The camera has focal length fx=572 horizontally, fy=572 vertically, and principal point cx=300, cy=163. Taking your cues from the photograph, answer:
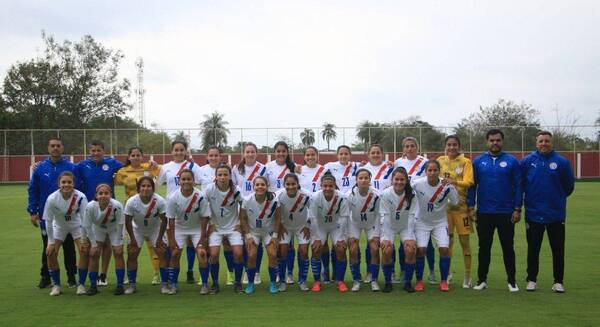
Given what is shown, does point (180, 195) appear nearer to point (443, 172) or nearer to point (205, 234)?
point (205, 234)

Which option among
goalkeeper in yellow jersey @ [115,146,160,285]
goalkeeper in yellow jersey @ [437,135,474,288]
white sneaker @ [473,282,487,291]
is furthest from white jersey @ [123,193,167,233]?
white sneaker @ [473,282,487,291]

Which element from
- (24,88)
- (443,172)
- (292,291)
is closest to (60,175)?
A: (292,291)

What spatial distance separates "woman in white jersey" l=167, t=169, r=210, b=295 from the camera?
7363mm

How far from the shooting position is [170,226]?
24.3 ft

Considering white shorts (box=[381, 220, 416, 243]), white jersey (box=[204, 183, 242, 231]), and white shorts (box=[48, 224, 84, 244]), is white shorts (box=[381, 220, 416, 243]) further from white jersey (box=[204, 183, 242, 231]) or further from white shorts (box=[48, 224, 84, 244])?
white shorts (box=[48, 224, 84, 244])

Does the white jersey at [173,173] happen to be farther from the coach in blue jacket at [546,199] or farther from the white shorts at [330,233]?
the coach in blue jacket at [546,199]

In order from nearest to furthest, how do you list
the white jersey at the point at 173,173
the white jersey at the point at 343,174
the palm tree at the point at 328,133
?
1. the white jersey at the point at 173,173
2. the white jersey at the point at 343,174
3. the palm tree at the point at 328,133

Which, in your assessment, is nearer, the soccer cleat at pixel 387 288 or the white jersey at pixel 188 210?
the soccer cleat at pixel 387 288

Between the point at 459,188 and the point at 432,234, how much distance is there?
73 cm

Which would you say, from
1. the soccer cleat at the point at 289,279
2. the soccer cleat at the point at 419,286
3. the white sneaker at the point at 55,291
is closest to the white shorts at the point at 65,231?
the white sneaker at the point at 55,291

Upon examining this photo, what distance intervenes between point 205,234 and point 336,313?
2.28 metres

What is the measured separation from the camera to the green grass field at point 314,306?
19.0ft

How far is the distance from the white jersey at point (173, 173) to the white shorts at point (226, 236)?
1.22m

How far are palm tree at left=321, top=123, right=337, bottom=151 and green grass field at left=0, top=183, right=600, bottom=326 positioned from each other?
32.2m
